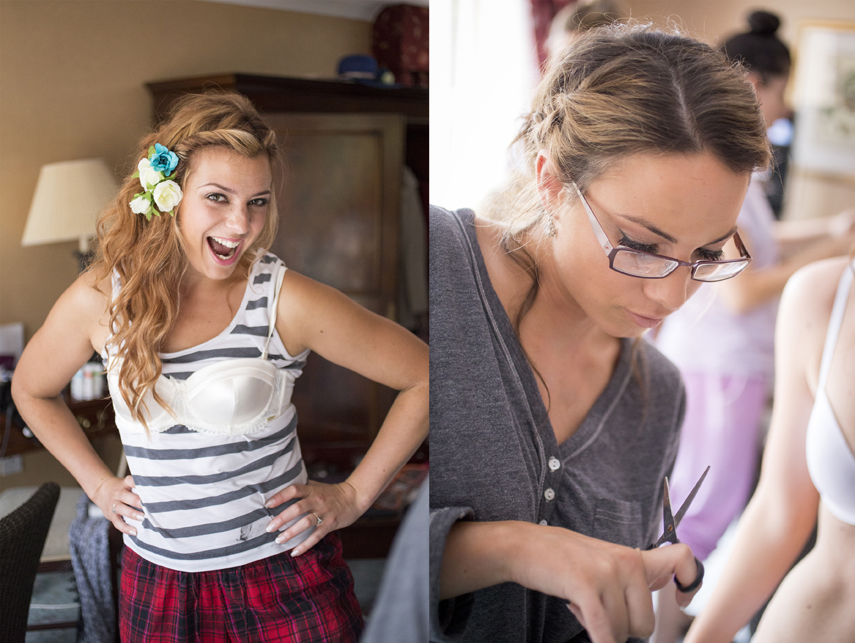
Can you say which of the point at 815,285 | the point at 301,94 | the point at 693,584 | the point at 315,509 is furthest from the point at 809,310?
the point at 301,94

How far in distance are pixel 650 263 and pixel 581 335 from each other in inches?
5.0

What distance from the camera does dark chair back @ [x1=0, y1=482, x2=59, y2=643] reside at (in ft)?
3.44

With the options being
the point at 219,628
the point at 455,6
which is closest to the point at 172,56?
the point at 455,6

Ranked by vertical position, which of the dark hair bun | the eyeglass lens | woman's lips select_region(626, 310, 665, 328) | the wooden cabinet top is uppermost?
the dark hair bun

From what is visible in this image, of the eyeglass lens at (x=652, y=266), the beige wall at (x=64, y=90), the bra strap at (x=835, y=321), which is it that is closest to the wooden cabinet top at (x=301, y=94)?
the beige wall at (x=64, y=90)

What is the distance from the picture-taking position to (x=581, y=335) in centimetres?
81

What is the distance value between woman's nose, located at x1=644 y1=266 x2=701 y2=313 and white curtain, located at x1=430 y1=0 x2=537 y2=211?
21 cm

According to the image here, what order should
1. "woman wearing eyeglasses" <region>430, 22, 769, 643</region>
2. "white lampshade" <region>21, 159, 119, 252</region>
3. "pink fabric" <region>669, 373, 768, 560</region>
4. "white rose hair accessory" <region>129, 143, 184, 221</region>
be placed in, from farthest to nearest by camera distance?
"white lampshade" <region>21, 159, 119, 252</region> → "white rose hair accessory" <region>129, 143, 184, 221</region> → "pink fabric" <region>669, 373, 768, 560</region> → "woman wearing eyeglasses" <region>430, 22, 769, 643</region>

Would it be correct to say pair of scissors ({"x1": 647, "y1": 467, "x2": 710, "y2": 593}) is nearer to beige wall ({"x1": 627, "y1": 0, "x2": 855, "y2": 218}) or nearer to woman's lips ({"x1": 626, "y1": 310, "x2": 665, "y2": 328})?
woman's lips ({"x1": 626, "y1": 310, "x2": 665, "y2": 328})

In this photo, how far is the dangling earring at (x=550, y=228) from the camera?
2.48 feet

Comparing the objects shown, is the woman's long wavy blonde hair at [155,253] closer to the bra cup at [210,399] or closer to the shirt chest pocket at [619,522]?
the bra cup at [210,399]

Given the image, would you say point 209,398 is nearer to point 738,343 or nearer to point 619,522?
point 619,522

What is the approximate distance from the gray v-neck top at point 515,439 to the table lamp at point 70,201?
1.79 feet

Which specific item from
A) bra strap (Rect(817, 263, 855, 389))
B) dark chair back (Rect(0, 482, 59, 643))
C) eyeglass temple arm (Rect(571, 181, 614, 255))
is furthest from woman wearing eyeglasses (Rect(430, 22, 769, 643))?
dark chair back (Rect(0, 482, 59, 643))
